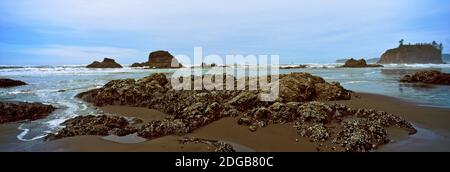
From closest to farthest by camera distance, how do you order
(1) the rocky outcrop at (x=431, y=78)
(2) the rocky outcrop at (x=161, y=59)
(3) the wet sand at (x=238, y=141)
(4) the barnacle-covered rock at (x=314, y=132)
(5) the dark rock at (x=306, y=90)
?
(3) the wet sand at (x=238, y=141) < (4) the barnacle-covered rock at (x=314, y=132) < (5) the dark rock at (x=306, y=90) < (1) the rocky outcrop at (x=431, y=78) < (2) the rocky outcrop at (x=161, y=59)

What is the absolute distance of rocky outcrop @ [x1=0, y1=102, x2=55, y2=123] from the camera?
29.3ft

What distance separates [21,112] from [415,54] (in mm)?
131538

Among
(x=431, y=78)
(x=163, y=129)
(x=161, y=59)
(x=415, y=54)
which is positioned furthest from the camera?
(x=415, y=54)

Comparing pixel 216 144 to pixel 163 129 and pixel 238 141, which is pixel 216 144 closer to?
pixel 238 141

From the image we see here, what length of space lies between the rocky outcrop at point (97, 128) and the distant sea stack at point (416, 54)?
417 feet

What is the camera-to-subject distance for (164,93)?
11.9 meters

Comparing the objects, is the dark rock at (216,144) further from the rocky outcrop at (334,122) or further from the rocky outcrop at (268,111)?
the rocky outcrop at (334,122)

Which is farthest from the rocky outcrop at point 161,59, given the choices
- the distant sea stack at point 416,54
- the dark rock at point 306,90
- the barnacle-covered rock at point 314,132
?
the distant sea stack at point 416,54

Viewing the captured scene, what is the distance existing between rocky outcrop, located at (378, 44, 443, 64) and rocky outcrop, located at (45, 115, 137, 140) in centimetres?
12713

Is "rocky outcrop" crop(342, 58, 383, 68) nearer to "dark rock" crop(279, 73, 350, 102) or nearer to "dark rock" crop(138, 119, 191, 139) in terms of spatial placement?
"dark rock" crop(279, 73, 350, 102)

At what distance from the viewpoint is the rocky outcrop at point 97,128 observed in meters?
6.97

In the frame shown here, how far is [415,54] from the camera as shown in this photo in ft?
371

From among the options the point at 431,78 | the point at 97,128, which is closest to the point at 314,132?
the point at 97,128
